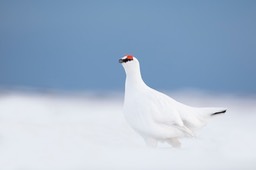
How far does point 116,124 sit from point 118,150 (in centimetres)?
100

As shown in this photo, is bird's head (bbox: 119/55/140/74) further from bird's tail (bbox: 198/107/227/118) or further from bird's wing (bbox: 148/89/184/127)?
bird's tail (bbox: 198/107/227/118)

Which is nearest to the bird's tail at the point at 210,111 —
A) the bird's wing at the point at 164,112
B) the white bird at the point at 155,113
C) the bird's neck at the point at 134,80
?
the white bird at the point at 155,113

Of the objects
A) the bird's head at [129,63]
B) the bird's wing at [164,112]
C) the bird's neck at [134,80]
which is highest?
the bird's head at [129,63]

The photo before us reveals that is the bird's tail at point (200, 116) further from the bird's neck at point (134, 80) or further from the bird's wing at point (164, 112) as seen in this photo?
the bird's neck at point (134, 80)

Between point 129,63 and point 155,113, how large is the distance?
36cm

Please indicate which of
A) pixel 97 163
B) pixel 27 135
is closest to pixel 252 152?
pixel 97 163

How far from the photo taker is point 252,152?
339cm

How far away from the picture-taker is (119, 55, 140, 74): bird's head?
3637mm

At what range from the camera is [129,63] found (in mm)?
3654

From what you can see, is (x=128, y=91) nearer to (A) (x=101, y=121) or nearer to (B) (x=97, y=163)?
(A) (x=101, y=121)

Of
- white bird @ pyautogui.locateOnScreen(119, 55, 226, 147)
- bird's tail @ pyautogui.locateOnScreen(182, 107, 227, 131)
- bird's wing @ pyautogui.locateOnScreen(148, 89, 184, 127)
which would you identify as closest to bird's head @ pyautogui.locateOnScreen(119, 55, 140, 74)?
white bird @ pyautogui.locateOnScreen(119, 55, 226, 147)

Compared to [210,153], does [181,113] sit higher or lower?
higher

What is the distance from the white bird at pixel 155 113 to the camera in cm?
346

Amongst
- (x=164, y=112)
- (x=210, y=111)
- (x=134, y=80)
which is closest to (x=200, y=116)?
(x=210, y=111)
